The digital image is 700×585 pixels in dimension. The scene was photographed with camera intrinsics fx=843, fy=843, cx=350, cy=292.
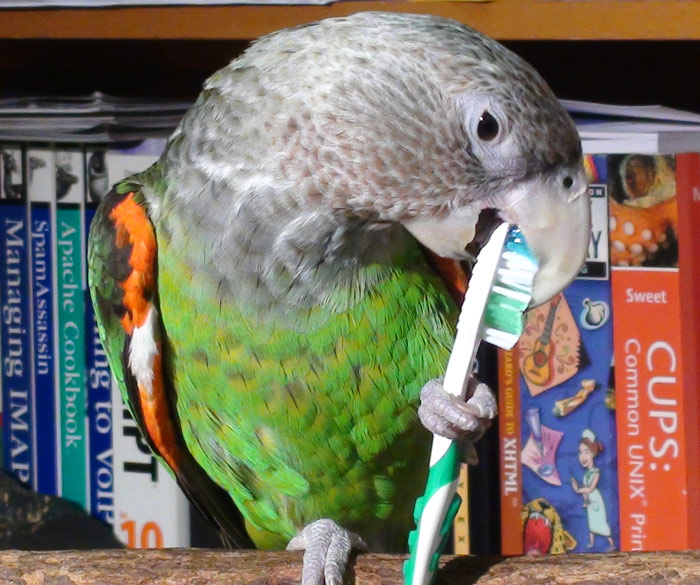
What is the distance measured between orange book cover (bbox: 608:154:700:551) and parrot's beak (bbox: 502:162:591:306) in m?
0.32

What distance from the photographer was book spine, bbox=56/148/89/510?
1.03 meters

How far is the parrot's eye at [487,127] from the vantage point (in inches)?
22.8

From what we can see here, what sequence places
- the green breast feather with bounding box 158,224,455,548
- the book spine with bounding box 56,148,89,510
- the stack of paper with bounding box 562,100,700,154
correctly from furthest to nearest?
the book spine with bounding box 56,148,89,510 → the stack of paper with bounding box 562,100,700,154 → the green breast feather with bounding box 158,224,455,548

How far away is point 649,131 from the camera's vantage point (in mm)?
882

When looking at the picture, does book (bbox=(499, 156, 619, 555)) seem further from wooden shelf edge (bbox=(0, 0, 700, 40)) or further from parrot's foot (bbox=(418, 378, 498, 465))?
parrot's foot (bbox=(418, 378, 498, 465))

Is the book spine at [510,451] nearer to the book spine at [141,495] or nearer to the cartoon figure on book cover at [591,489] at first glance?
the cartoon figure on book cover at [591,489]

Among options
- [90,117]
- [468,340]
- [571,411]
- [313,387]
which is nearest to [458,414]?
[468,340]

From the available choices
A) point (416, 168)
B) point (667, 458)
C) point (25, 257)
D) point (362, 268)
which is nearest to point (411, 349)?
point (362, 268)

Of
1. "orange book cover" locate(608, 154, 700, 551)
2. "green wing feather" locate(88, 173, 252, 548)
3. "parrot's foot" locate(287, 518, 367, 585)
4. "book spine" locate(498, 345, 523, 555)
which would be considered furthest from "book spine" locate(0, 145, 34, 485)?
"orange book cover" locate(608, 154, 700, 551)

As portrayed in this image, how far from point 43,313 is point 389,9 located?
0.58 meters

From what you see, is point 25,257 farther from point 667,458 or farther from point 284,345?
point 667,458

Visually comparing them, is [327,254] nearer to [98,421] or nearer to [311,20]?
[311,20]

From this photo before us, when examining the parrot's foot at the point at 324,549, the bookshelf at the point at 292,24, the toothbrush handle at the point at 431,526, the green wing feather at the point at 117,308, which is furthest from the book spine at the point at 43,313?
the toothbrush handle at the point at 431,526

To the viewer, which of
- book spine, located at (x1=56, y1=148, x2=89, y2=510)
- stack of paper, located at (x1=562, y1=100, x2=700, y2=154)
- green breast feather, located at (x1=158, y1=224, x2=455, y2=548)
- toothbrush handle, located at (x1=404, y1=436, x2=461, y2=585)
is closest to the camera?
toothbrush handle, located at (x1=404, y1=436, x2=461, y2=585)
